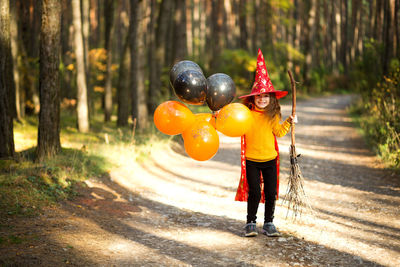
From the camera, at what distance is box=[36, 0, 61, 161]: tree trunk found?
290 inches

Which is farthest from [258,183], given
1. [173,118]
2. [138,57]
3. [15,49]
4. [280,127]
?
[15,49]

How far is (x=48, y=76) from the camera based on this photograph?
7.39 metres

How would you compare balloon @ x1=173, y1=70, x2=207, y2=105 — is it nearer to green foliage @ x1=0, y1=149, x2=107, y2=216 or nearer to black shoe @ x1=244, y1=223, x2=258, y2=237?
black shoe @ x1=244, y1=223, x2=258, y2=237

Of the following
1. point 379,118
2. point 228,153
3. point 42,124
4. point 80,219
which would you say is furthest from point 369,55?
point 80,219

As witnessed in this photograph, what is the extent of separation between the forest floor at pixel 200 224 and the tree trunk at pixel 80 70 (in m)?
3.98

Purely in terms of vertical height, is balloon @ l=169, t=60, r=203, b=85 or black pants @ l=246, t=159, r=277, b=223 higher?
balloon @ l=169, t=60, r=203, b=85

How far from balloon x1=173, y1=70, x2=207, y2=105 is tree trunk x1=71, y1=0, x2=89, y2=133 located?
27.1 feet

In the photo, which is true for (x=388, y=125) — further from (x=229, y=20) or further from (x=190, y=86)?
(x=229, y=20)

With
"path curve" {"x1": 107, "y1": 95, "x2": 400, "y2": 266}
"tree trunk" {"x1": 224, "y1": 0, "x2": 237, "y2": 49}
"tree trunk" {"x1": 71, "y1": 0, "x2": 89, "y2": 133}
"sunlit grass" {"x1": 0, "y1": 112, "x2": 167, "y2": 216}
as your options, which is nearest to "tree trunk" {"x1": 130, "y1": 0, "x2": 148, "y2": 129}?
"sunlit grass" {"x1": 0, "y1": 112, "x2": 167, "y2": 216}

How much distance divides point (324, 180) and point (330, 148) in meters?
3.49

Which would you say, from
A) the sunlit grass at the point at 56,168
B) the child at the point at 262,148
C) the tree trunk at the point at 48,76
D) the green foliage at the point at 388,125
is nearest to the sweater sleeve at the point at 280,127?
the child at the point at 262,148

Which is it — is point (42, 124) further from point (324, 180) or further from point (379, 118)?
point (379, 118)

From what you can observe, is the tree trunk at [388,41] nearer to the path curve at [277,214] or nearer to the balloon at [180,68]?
the path curve at [277,214]

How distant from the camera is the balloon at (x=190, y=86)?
166 inches
